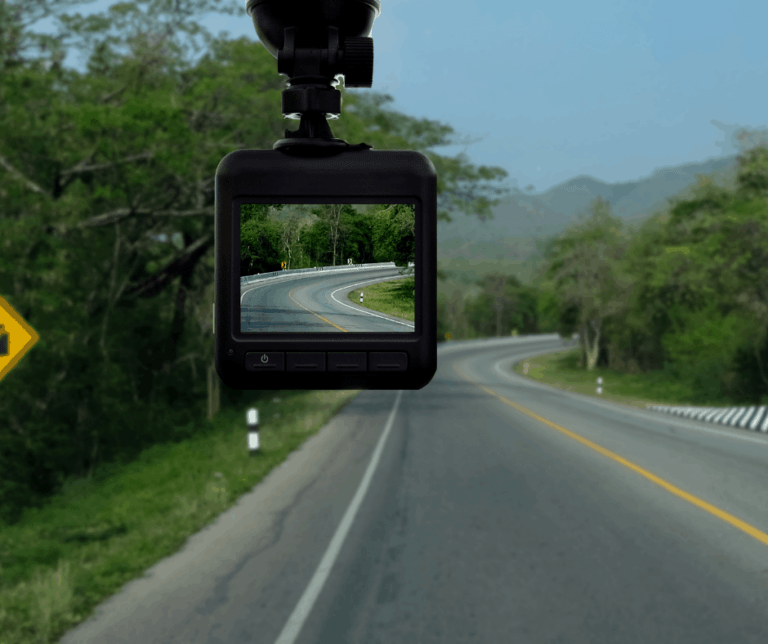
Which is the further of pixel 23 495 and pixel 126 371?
pixel 126 371

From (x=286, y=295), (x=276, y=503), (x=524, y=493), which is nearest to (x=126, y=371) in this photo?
(x=276, y=503)

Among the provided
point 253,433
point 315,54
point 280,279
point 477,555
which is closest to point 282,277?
point 280,279

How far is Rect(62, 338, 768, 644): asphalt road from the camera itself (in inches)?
255

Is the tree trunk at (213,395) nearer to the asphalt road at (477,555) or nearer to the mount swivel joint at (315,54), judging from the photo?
the asphalt road at (477,555)

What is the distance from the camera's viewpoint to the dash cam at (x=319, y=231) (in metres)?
1.48

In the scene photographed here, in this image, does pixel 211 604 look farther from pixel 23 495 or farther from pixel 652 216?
pixel 652 216

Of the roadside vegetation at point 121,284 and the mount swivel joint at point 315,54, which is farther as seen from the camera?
the roadside vegetation at point 121,284

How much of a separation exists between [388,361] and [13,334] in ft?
8.62

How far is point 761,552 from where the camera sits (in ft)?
28.0

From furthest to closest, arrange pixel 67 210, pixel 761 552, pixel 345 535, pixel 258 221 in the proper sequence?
pixel 67 210 < pixel 345 535 < pixel 761 552 < pixel 258 221

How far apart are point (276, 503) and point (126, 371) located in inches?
550

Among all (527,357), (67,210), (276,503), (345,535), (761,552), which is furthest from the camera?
(527,357)

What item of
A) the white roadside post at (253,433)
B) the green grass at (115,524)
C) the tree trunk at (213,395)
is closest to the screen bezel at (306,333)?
the green grass at (115,524)

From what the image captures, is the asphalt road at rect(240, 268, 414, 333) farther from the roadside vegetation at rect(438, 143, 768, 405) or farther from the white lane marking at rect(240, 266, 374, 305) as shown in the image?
the roadside vegetation at rect(438, 143, 768, 405)
